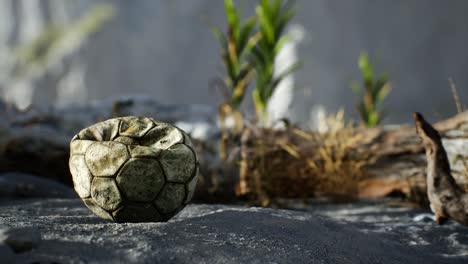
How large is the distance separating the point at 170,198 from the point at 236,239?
1.22 feet

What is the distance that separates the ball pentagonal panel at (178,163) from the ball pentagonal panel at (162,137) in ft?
0.15

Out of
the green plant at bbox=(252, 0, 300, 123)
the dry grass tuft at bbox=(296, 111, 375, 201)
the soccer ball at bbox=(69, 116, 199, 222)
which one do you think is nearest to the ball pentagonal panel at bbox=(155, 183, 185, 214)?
the soccer ball at bbox=(69, 116, 199, 222)

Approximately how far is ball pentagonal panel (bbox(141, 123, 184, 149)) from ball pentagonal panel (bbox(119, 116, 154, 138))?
0.09 ft

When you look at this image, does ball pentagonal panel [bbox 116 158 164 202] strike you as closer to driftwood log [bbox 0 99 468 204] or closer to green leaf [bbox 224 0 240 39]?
driftwood log [bbox 0 99 468 204]

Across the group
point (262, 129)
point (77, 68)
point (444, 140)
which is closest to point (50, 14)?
point (77, 68)

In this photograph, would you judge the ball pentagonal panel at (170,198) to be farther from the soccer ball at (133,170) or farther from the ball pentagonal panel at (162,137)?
the ball pentagonal panel at (162,137)

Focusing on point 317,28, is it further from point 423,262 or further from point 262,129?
point 423,262

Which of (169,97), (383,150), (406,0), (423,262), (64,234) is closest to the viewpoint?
(64,234)

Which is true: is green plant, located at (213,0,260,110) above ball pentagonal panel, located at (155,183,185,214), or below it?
above

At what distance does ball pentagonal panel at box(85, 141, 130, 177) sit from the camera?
1.74 metres

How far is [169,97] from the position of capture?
15875 mm

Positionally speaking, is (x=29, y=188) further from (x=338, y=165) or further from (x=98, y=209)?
(x=338, y=165)

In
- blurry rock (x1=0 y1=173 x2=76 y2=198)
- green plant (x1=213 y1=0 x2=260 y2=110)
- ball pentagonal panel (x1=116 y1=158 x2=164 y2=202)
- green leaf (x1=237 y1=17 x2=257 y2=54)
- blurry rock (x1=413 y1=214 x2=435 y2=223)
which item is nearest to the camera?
ball pentagonal panel (x1=116 y1=158 x2=164 y2=202)

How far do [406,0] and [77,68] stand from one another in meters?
12.0
